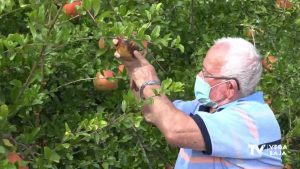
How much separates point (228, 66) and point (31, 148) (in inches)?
34.9

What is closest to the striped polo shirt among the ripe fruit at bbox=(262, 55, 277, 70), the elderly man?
the elderly man

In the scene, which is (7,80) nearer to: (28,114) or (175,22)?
(28,114)

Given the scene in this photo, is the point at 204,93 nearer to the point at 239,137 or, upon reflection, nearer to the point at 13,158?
the point at 239,137

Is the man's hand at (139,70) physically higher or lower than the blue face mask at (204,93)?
higher

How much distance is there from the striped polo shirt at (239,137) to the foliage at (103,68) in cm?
21

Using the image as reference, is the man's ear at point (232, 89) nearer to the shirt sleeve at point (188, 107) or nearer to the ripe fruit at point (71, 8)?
the shirt sleeve at point (188, 107)

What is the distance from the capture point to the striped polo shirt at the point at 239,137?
7.98ft

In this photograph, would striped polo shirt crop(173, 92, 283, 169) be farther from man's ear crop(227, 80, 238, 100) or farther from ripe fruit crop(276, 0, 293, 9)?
ripe fruit crop(276, 0, 293, 9)

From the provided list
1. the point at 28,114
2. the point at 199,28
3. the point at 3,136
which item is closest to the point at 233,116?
the point at 3,136

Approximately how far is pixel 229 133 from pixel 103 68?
93 cm

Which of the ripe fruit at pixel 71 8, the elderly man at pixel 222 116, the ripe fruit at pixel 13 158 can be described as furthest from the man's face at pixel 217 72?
the ripe fruit at pixel 13 158

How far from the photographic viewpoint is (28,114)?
10.1ft

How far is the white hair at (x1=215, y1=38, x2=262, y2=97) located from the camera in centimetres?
259

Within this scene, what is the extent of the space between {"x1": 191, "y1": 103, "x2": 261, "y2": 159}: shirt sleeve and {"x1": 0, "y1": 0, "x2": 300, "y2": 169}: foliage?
199mm
